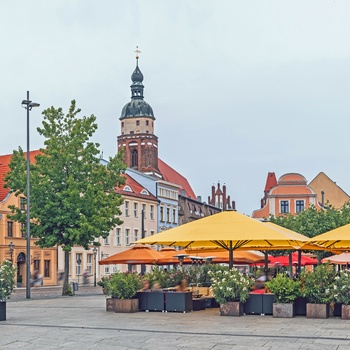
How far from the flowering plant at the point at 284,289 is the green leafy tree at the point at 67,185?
1938 centimetres

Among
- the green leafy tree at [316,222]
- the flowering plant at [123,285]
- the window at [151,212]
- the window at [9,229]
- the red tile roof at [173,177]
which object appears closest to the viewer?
the flowering plant at [123,285]

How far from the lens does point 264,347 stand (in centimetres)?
Answer: 1382

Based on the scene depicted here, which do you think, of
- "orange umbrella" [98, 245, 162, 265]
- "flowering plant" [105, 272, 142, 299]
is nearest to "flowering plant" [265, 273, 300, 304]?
"flowering plant" [105, 272, 142, 299]

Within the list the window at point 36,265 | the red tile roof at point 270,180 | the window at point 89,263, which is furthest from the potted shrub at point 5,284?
the red tile roof at point 270,180

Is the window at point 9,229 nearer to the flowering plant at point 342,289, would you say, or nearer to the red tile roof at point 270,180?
the flowering plant at point 342,289

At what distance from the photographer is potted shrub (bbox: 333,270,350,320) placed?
1931 cm

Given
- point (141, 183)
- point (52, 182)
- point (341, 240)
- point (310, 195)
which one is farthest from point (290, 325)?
point (141, 183)

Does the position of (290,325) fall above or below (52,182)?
below

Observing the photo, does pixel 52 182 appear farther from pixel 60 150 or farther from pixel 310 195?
pixel 310 195

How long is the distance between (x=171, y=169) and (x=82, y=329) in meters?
102

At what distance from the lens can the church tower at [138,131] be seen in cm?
10369

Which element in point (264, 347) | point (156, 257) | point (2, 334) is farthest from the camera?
point (156, 257)

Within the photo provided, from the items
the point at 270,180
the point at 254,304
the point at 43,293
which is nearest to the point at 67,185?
the point at 43,293

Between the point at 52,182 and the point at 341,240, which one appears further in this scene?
the point at 52,182
